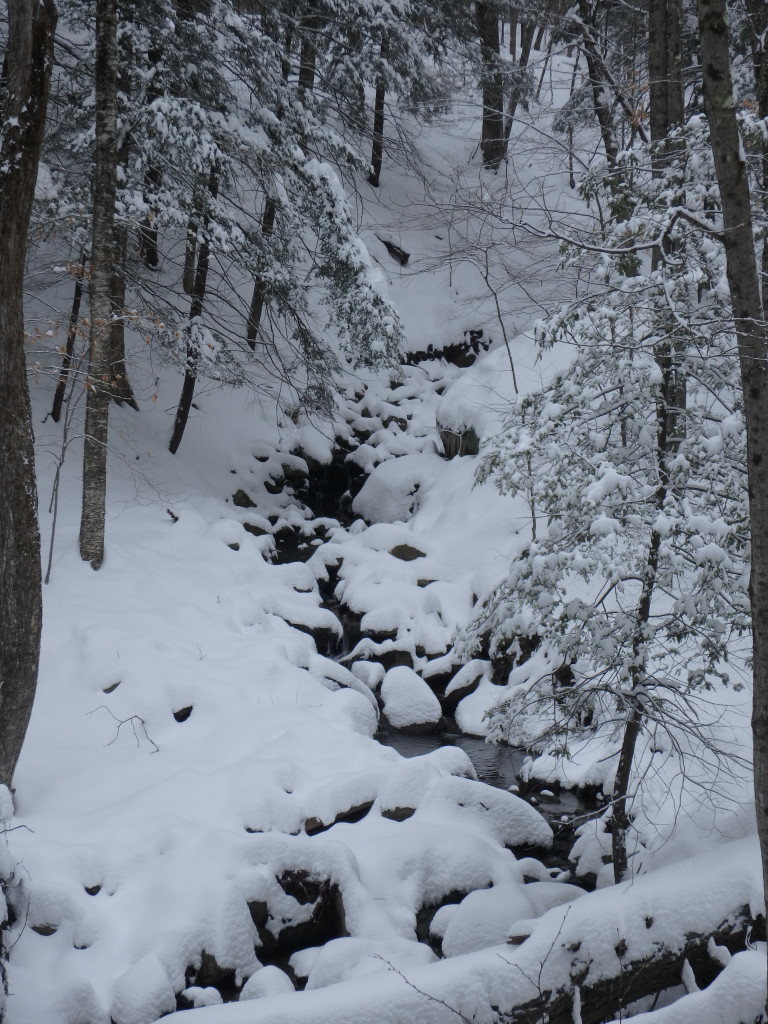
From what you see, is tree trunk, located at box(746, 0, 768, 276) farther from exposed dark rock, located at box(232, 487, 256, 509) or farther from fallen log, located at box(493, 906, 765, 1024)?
exposed dark rock, located at box(232, 487, 256, 509)

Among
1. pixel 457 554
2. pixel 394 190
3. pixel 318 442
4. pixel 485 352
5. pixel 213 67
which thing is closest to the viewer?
pixel 213 67

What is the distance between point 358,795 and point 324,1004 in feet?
7.66

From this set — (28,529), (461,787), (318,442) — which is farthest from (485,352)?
(28,529)

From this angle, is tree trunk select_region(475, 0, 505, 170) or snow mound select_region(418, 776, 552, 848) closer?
snow mound select_region(418, 776, 552, 848)

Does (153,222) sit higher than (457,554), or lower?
higher

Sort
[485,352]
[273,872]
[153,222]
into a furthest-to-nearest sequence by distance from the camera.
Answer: [485,352]
[153,222]
[273,872]

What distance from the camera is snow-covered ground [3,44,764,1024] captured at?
4043mm

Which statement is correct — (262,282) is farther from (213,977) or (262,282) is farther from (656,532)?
(213,977)

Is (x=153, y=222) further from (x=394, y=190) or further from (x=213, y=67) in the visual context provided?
(x=394, y=190)

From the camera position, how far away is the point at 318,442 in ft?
50.2

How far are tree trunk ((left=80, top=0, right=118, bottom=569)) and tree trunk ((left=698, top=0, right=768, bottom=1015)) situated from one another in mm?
5981

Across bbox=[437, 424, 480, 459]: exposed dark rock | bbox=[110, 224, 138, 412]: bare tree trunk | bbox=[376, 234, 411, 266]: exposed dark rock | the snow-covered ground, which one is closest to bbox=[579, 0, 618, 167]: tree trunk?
the snow-covered ground

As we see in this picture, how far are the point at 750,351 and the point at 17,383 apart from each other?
4.04 m

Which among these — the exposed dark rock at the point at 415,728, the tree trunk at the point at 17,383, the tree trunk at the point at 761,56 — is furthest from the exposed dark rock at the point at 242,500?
the tree trunk at the point at 761,56
